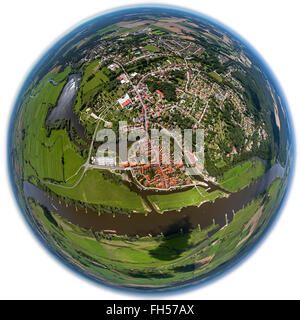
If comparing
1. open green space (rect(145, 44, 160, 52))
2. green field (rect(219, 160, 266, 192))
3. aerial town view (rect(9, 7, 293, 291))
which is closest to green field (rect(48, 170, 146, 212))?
aerial town view (rect(9, 7, 293, 291))

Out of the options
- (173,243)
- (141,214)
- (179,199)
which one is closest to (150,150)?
(179,199)

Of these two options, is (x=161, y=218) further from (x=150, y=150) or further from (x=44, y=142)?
(x=44, y=142)

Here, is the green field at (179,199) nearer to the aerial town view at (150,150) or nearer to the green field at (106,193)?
the aerial town view at (150,150)

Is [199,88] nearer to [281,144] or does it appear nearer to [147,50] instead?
[147,50]

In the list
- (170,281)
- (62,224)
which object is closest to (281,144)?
(170,281)

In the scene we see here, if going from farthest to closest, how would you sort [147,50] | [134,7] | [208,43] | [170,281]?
[134,7] < [170,281] < [208,43] < [147,50]
